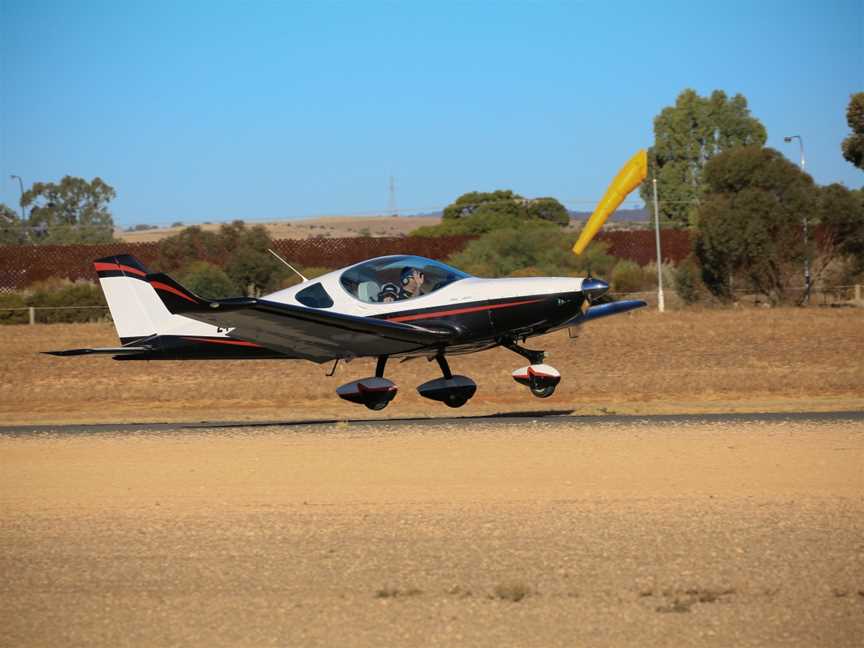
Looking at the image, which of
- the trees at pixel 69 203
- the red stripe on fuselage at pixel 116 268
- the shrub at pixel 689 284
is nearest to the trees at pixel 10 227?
the trees at pixel 69 203

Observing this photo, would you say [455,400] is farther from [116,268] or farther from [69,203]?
[69,203]

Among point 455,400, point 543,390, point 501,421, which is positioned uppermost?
point 543,390

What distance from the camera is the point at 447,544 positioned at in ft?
25.3

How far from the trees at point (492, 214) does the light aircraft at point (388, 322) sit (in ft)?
152

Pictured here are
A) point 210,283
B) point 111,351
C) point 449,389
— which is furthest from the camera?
point 210,283

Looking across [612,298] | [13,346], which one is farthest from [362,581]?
[612,298]

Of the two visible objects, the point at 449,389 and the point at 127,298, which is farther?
the point at 127,298

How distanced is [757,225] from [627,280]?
15.5 ft

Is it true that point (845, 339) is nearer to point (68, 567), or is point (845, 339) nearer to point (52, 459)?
point (52, 459)

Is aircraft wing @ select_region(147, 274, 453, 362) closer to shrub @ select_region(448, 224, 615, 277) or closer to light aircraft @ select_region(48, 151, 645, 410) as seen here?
light aircraft @ select_region(48, 151, 645, 410)

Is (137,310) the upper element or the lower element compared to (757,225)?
lower

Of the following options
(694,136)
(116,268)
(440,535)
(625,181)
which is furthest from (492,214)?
(440,535)

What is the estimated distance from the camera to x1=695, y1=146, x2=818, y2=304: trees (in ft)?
126

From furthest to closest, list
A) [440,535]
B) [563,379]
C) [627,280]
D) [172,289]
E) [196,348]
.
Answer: [627,280] < [563,379] < [196,348] < [172,289] < [440,535]
